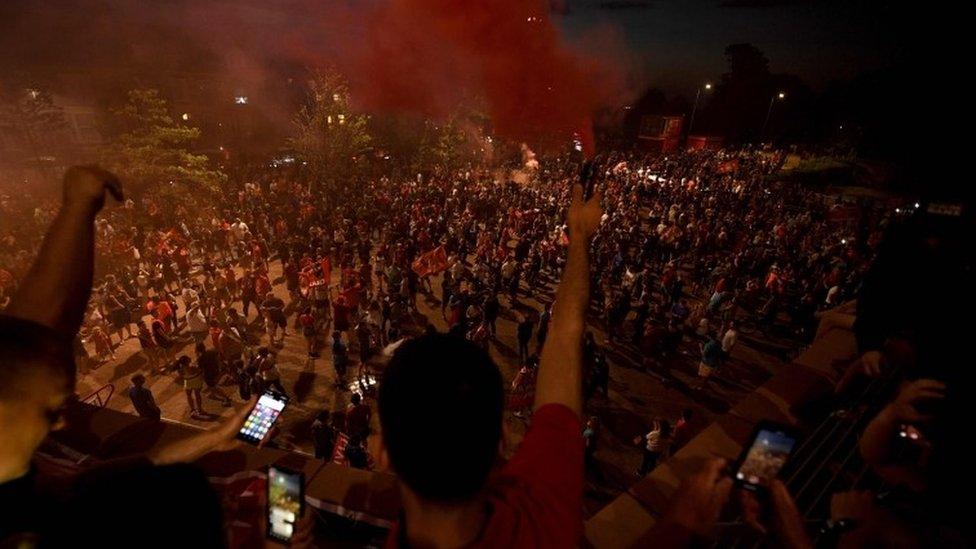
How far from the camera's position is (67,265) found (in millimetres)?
1501

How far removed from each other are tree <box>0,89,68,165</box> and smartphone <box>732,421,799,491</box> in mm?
40070

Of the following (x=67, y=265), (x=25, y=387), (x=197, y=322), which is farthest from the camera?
(x=197, y=322)

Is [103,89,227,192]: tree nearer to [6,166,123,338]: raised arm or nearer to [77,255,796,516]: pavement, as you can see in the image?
[77,255,796,516]: pavement

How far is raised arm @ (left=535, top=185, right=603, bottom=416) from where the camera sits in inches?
57.6

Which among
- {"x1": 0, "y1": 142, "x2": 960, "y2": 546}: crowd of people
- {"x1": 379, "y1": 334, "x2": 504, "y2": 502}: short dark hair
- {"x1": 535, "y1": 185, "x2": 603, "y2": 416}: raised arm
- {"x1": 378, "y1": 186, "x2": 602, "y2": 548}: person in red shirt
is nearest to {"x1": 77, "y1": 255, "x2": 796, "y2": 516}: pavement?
{"x1": 0, "y1": 142, "x2": 960, "y2": 546}: crowd of people

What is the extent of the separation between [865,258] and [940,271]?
1560 cm

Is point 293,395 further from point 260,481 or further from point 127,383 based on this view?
point 260,481

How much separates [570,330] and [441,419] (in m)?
0.65

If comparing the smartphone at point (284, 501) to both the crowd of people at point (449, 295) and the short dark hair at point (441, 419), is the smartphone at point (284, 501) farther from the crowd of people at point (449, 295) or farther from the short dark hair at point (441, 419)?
the short dark hair at point (441, 419)

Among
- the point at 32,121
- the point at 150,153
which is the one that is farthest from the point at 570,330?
the point at 32,121

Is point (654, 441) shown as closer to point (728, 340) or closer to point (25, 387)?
point (728, 340)

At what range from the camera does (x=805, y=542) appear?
187cm

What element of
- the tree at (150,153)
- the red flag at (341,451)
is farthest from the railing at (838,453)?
the tree at (150,153)


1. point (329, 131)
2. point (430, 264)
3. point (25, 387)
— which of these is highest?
point (25, 387)
